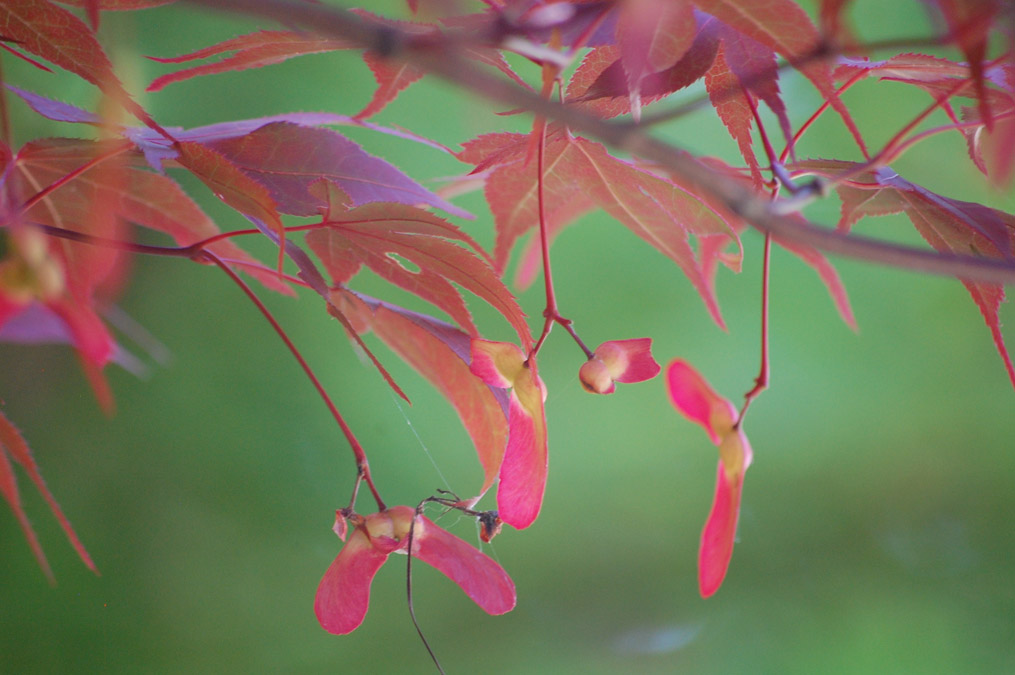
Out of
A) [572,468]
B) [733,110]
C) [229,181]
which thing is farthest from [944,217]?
[572,468]

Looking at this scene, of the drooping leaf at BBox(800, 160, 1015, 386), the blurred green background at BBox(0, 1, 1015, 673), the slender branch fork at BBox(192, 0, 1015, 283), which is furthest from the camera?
the blurred green background at BBox(0, 1, 1015, 673)

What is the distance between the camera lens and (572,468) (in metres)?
0.57

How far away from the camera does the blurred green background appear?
46cm

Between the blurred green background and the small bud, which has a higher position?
the blurred green background

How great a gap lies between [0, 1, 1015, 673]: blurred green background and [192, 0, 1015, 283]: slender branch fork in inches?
16.8

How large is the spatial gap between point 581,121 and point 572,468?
20.3 inches

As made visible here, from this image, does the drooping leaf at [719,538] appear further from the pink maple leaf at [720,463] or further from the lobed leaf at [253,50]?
the lobed leaf at [253,50]

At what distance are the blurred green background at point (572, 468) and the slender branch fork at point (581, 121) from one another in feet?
1.40

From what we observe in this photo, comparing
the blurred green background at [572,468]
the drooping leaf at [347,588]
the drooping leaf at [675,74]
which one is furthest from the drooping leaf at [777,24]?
the blurred green background at [572,468]

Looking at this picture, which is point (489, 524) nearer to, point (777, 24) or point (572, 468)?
point (777, 24)

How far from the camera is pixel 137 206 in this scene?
225mm

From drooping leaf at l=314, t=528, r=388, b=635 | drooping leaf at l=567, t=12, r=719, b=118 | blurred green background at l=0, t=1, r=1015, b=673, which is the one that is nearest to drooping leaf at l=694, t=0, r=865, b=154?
drooping leaf at l=567, t=12, r=719, b=118

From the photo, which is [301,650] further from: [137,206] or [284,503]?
[137,206]

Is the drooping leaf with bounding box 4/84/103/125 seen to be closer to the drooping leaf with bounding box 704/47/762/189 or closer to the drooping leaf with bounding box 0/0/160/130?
the drooping leaf with bounding box 0/0/160/130
